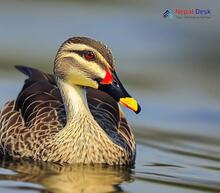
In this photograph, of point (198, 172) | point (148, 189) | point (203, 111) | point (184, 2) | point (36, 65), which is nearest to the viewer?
point (148, 189)

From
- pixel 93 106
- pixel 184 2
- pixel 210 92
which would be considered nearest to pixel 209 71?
pixel 210 92

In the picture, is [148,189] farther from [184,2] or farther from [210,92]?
[184,2]

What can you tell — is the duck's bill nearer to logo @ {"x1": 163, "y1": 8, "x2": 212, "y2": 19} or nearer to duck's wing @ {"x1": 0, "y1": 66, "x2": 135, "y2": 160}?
duck's wing @ {"x1": 0, "y1": 66, "x2": 135, "y2": 160}

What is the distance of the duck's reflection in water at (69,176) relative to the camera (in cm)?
1263

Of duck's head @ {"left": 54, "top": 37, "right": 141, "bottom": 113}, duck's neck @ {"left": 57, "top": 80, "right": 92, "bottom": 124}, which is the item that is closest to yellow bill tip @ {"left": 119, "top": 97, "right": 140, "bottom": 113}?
duck's head @ {"left": 54, "top": 37, "right": 141, "bottom": 113}

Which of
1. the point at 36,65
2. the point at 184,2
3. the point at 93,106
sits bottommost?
the point at 93,106

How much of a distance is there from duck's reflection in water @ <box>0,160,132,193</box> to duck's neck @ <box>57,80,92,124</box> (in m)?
0.68

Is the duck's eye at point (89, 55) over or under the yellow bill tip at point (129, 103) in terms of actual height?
over

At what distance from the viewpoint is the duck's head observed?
13367mm

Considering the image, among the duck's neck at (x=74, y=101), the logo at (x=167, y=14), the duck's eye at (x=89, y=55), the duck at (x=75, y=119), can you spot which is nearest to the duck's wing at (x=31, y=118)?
the duck at (x=75, y=119)

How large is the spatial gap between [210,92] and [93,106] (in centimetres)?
302

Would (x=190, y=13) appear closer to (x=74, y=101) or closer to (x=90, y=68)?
(x=74, y=101)

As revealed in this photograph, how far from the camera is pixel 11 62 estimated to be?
714 inches

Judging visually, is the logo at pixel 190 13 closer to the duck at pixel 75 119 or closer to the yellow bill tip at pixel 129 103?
the duck at pixel 75 119
